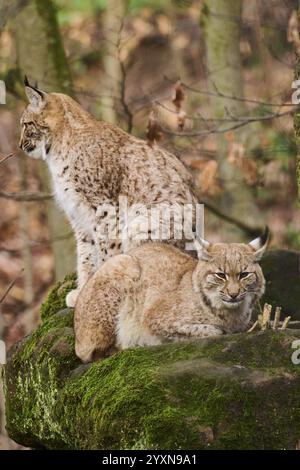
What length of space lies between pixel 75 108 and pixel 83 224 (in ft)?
3.69

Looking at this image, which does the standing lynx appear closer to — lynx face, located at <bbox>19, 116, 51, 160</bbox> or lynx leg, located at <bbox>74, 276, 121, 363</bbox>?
lynx face, located at <bbox>19, 116, 51, 160</bbox>

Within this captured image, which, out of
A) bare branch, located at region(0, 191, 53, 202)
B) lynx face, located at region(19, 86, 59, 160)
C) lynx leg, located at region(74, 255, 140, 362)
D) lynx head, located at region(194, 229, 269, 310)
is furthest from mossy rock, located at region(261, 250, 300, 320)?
bare branch, located at region(0, 191, 53, 202)

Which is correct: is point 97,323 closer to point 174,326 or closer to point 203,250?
point 174,326

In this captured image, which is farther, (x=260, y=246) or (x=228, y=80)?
(x=228, y=80)

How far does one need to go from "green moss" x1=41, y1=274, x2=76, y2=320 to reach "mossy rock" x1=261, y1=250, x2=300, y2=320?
171 cm

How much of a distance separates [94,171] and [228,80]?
9.42 ft

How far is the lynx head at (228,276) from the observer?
21.4 ft

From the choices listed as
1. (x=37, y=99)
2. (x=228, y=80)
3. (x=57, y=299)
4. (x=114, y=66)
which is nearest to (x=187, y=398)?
(x=57, y=299)

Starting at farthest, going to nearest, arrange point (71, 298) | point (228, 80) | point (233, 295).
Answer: point (228, 80) → point (71, 298) → point (233, 295)

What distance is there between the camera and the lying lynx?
6605 millimetres

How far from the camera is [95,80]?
54.7 ft

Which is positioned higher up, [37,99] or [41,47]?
[41,47]

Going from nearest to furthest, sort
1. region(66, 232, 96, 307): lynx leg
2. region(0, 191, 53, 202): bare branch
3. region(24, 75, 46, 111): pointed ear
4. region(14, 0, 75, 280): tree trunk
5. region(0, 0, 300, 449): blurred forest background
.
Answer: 1. region(66, 232, 96, 307): lynx leg
2. region(24, 75, 46, 111): pointed ear
3. region(0, 191, 53, 202): bare branch
4. region(0, 0, 300, 449): blurred forest background
5. region(14, 0, 75, 280): tree trunk

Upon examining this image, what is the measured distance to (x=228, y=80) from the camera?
34.9ft
